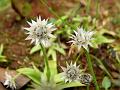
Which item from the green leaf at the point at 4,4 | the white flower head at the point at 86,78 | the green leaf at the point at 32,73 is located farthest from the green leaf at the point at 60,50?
the green leaf at the point at 4,4

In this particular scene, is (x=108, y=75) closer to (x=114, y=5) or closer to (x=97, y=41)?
(x=97, y=41)

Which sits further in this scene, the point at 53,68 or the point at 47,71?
the point at 53,68

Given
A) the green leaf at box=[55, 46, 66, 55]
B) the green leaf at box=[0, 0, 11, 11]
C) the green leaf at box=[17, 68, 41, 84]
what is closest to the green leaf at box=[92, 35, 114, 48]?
the green leaf at box=[55, 46, 66, 55]

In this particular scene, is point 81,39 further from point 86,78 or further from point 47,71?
point 47,71

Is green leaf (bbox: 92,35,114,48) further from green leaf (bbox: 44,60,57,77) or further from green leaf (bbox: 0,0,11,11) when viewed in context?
green leaf (bbox: 0,0,11,11)

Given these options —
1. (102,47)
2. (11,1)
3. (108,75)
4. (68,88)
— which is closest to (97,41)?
(102,47)

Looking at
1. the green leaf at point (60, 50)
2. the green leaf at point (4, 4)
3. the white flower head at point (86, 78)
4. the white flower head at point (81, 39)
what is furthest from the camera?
the green leaf at point (4, 4)

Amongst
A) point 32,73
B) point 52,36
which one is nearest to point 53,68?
point 32,73

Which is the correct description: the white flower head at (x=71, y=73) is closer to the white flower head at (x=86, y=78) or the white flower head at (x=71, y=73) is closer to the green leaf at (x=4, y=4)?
the white flower head at (x=86, y=78)
